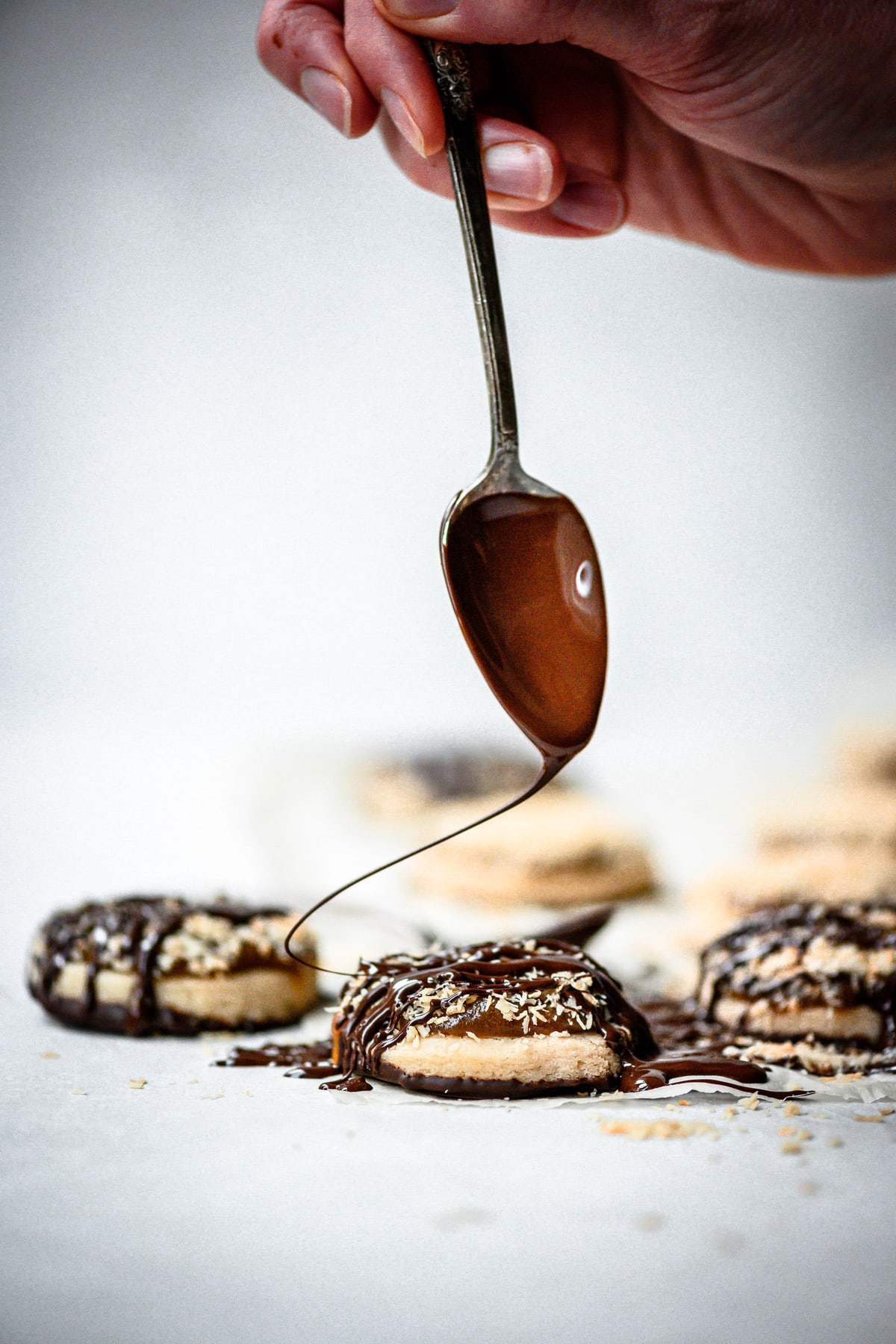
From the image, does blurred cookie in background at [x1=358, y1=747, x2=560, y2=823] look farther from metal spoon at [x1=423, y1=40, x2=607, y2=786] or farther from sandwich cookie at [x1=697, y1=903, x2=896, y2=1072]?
metal spoon at [x1=423, y1=40, x2=607, y2=786]

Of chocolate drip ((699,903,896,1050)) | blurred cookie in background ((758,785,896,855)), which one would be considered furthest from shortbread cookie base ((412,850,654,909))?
chocolate drip ((699,903,896,1050))

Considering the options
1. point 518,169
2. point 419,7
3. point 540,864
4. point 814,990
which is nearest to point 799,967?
point 814,990

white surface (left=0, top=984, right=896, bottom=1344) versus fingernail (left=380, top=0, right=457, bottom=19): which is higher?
fingernail (left=380, top=0, right=457, bottom=19)

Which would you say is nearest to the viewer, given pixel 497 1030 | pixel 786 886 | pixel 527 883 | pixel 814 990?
pixel 497 1030

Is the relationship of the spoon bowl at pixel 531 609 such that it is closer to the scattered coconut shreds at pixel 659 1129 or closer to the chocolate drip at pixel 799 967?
the scattered coconut shreds at pixel 659 1129

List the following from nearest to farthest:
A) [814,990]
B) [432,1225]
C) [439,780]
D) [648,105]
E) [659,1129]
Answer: [432,1225] < [659,1129] < [814,990] < [648,105] < [439,780]

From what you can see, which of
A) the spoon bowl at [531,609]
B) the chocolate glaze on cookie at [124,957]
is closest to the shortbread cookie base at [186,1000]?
the chocolate glaze on cookie at [124,957]

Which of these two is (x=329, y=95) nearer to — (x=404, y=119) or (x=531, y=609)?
(x=404, y=119)
